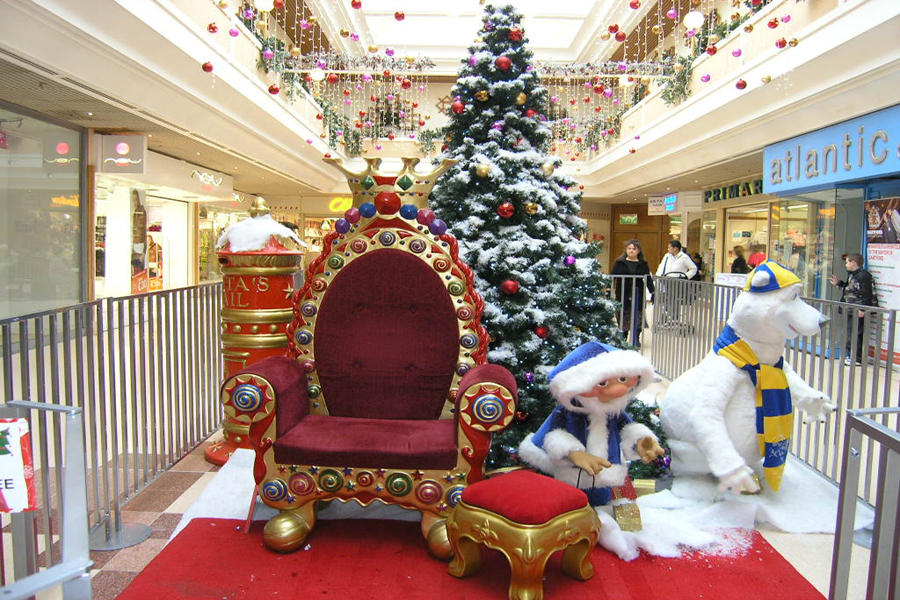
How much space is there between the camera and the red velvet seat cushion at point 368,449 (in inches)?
102

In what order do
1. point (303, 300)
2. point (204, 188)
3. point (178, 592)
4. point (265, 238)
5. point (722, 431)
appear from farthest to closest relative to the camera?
point (204, 188) < point (265, 238) < point (303, 300) < point (722, 431) < point (178, 592)

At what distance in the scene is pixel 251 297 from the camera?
3.76 meters

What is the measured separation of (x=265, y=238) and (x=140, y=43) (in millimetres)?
3831

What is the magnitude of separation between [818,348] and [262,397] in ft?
10.5

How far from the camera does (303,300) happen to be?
3156 mm

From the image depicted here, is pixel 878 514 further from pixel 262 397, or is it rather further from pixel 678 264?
pixel 678 264

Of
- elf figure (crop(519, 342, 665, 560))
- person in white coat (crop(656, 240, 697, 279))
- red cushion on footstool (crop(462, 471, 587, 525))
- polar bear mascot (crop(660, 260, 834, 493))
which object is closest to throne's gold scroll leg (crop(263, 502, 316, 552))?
red cushion on footstool (crop(462, 471, 587, 525))

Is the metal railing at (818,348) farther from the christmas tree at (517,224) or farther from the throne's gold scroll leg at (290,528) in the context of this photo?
the throne's gold scroll leg at (290,528)

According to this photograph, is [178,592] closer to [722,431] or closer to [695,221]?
[722,431]

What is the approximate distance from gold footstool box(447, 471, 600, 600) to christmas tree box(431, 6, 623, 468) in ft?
3.32

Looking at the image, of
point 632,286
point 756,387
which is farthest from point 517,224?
point 632,286

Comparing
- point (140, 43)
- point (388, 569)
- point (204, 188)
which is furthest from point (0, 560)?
point (204, 188)

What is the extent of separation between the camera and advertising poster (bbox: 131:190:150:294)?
1112cm

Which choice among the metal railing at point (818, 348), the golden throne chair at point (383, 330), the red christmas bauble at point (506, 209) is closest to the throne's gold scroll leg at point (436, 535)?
the golden throne chair at point (383, 330)
